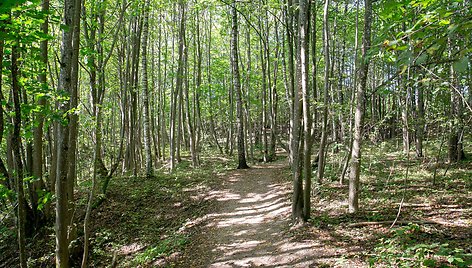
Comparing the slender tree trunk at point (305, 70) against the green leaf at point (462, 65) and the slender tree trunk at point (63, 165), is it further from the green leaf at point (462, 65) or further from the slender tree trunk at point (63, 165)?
the green leaf at point (462, 65)

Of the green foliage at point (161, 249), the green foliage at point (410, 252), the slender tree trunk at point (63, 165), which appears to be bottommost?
the green foliage at point (161, 249)

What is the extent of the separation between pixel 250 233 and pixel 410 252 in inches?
155

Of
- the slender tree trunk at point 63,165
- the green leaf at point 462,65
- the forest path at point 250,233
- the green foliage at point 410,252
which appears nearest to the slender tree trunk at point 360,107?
the green foliage at point 410,252

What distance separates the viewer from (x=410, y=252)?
482 centimetres

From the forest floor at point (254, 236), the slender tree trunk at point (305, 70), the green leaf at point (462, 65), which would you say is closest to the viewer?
the green leaf at point (462, 65)

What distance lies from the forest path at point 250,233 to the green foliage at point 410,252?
1155 millimetres

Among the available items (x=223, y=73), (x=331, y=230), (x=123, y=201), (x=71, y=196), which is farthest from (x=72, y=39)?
(x=223, y=73)

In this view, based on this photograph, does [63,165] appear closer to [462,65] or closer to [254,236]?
[254,236]

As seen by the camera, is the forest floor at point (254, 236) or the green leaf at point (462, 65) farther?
the forest floor at point (254, 236)

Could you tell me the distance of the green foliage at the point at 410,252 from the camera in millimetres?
4104

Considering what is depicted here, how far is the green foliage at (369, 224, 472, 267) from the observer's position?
410cm

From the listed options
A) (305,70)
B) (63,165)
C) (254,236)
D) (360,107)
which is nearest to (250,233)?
(254,236)

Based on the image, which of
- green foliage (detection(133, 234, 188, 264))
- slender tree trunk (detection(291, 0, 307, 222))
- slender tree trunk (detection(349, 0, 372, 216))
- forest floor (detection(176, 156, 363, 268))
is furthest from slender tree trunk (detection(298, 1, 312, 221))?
green foliage (detection(133, 234, 188, 264))

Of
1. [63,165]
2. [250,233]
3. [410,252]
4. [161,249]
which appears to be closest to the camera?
[410,252]
